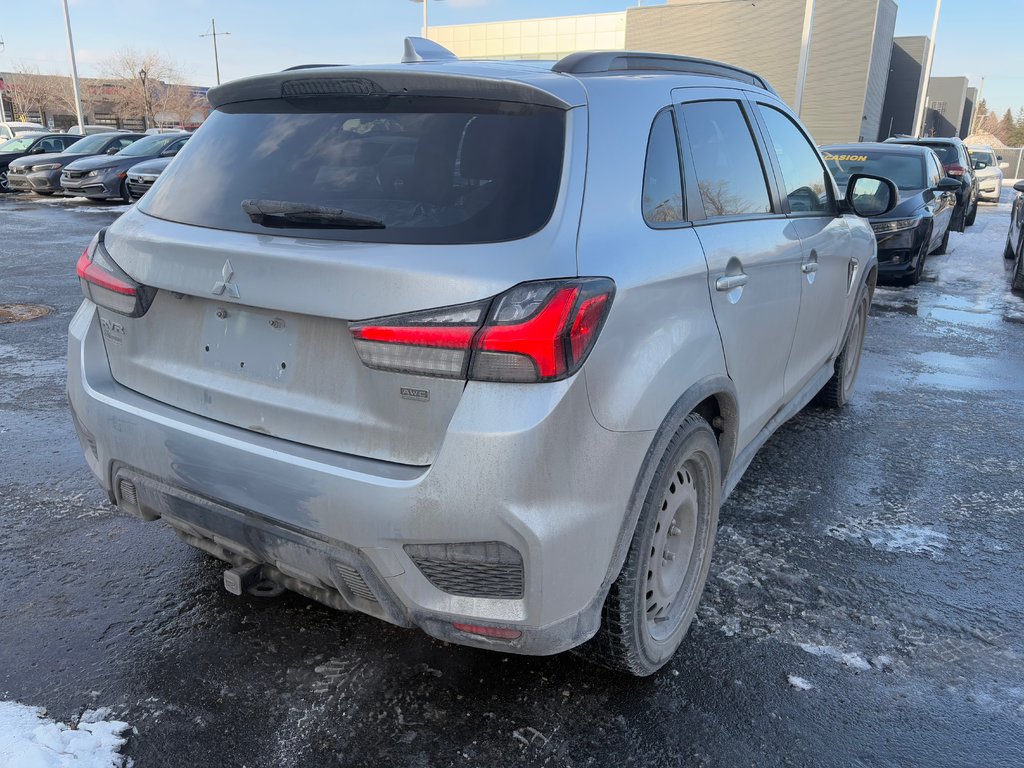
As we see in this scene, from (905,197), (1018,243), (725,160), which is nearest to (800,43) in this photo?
(1018,243)

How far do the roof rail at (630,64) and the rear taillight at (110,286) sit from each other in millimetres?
1404

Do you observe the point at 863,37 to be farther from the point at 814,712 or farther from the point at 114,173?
the point at 814,712

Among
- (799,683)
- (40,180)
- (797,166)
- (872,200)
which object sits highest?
(797,166)

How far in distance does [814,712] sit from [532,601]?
111 centimetres

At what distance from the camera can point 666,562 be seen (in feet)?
8.66

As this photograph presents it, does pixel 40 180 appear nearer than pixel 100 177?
No

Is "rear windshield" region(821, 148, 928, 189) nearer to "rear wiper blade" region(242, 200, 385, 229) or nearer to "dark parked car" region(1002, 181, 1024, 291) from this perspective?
"dark parked car" region(1002, 181, 1024, 291)

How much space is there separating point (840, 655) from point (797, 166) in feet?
7.28

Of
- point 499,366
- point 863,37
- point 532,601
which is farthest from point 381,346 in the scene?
point 863,37

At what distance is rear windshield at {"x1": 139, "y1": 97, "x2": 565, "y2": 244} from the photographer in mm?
2066

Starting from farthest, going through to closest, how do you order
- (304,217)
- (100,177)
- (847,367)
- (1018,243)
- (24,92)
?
1. (24,92)
2. (100,177)
3. (1018,243)
4. (847,367)
5. (304,217)

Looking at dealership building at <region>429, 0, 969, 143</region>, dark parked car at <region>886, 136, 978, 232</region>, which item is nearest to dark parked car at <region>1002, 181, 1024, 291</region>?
dark parked car at <region>886, 136, 978, 232</region>

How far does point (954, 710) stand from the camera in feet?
8.27

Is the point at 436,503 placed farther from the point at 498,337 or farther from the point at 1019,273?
the point at 1019,273
